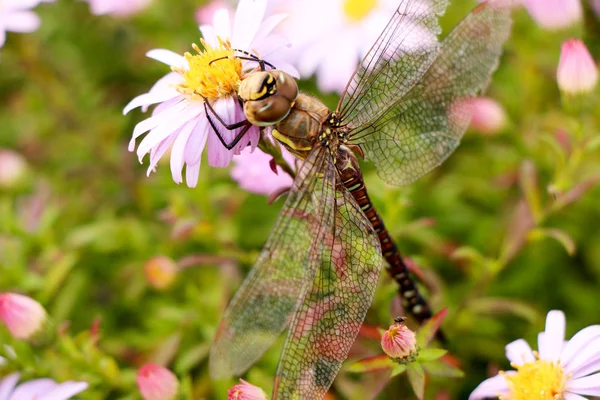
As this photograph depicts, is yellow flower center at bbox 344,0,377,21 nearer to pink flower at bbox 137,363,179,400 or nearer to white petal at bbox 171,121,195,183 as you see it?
white petal at bbox 171,121,195,183

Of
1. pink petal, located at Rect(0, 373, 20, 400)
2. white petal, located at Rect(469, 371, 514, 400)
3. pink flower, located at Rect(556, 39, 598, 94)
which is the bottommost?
pink petal, located at Rect(0, 373, 20, 400)

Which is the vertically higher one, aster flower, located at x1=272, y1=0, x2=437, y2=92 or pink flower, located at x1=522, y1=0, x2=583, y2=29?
pink flower, located at x1=522, y1=0, x2=583, y2=29

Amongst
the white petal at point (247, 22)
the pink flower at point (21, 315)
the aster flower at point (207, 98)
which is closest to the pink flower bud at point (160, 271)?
the pink flower at point (21, 315)

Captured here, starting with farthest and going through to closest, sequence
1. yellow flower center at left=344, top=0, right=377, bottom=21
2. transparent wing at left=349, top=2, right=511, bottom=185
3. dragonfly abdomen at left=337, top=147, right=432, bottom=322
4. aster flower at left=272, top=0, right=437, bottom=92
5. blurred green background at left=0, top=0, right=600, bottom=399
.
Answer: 1. yellow flower center at left=344, top=0, right=377, bottom=21
2. aster flower at left=272, top=0, right=437, bottom=92
3. blurred green background at left=0, top=0, right=600, bottom=399
4. transparent wing at left=349, top=2, right=511, bottom=185
5. dragonfly abdomen at left=337, top=147, right=432, bottom=322

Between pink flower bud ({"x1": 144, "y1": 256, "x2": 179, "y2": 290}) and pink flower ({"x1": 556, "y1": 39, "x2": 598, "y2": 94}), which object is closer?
pink flower ({"x1": 556, "y1": 39, "x2": 598, "y2": 94})

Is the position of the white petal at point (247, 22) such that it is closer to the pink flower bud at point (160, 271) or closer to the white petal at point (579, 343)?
the pink flower bud at point (160, 271)

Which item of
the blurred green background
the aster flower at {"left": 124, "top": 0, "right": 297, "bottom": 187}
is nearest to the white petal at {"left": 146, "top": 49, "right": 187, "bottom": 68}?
the aster flower at {"left": 124, "top": 0, "right": 297, "bottom": 187}

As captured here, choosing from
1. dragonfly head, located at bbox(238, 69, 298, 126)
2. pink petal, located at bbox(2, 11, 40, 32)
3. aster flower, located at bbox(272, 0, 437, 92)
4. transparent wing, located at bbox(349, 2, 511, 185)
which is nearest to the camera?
dragonfly head, located at bbox(238, 69, 298, 126)
